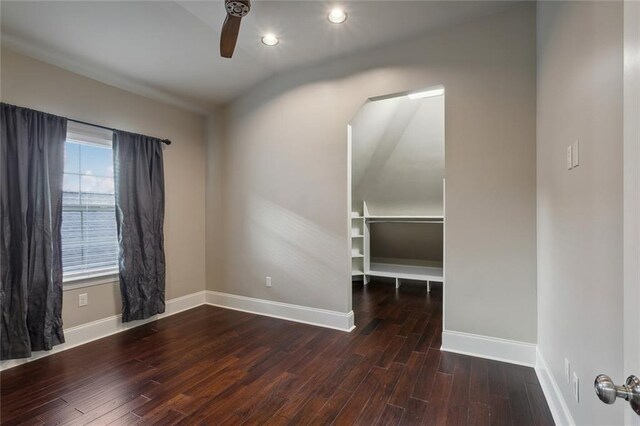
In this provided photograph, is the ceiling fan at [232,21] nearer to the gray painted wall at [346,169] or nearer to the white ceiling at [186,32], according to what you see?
the white ceiling at [186,32]

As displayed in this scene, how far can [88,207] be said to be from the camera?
9.73 ft

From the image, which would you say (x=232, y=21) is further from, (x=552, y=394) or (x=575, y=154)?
(x=552, y=394)

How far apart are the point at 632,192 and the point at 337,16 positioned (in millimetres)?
2460

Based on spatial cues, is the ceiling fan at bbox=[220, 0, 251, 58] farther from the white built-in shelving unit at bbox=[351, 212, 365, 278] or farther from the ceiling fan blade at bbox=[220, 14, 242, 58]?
the white built-in shelving unit at bbox=[351, 212, 365, 278]

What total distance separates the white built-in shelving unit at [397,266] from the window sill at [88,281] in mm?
3330

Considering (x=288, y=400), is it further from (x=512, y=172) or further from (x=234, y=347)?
(x=512, y=172)

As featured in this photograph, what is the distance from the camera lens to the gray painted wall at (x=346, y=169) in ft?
7.77

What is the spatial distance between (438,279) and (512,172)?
8.06ft

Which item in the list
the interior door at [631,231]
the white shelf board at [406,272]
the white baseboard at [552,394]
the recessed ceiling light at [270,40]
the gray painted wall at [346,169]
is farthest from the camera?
the white shelf board at [406,272]

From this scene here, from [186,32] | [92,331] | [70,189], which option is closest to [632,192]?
[186,32]

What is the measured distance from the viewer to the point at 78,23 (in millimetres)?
2301

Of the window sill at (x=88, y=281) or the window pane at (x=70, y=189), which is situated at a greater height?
the window pane at (x=70, y=189)

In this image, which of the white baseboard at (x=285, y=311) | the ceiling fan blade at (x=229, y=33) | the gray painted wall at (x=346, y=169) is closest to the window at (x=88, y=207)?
the gray painted wall at (x=346, y=169)

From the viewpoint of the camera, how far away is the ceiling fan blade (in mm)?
1845
